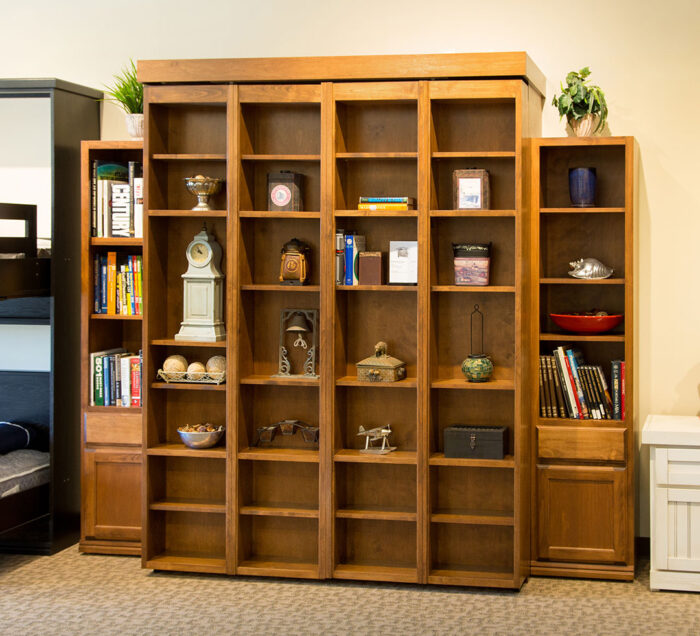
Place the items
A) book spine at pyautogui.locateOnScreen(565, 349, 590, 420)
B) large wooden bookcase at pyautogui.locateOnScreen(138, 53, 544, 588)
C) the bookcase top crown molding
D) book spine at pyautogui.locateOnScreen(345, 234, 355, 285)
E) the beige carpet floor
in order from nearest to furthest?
the beige carpet floor, the bookcase top crown molding, large wooden bookcase at pyautogui.locateOnScreen(138, 53, 544, 588), book spine at pyautogui.locateOnScreen(345, 234, 355, 285), book spine at pyautogui.locateOnScreen(565, 349, 590, 420)

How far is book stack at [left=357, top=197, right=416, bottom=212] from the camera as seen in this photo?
4.37 m

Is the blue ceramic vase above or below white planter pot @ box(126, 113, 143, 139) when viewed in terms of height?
below

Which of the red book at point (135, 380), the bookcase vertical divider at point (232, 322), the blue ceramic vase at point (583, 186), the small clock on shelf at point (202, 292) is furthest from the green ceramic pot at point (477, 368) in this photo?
the red book at point (135, 380)

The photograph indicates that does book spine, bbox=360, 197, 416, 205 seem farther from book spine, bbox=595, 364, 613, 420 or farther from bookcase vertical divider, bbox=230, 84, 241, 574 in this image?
book spine, bbox=595, 364, 613, 420

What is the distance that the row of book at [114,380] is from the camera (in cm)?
487

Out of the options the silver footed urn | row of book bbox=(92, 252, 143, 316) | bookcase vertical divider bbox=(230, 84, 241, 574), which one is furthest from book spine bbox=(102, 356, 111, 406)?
the silver footed urn

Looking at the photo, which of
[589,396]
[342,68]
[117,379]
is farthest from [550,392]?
[117,379]

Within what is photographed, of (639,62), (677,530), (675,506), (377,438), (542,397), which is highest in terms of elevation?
(639,62)

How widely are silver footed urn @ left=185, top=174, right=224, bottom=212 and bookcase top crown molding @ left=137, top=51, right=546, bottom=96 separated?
0.46m

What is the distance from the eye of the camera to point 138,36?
206 inches

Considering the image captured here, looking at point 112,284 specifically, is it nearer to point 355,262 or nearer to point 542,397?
point 355,262

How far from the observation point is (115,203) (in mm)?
4840

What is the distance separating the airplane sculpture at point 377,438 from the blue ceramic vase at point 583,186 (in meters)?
1.43

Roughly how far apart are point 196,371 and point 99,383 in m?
0.65
